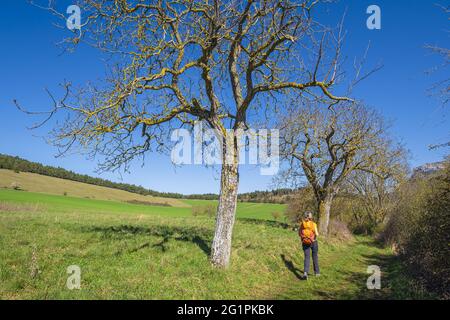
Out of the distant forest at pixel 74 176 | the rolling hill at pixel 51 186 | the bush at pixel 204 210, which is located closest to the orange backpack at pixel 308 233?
the bush at pixel 204 210

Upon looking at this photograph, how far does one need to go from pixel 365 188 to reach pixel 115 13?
127ft

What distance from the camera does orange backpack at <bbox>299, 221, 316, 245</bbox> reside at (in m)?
12.7

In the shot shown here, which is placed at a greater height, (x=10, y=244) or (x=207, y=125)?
(x=207, y=125)

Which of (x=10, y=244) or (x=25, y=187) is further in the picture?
(x=25, y=187)

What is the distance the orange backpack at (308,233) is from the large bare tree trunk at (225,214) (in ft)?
10.4

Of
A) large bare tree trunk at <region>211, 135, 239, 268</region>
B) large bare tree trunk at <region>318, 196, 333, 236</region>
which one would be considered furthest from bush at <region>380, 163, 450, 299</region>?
large bare tree trunk at <region>318, 196, 333, 236</region>

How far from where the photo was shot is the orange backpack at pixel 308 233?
1266 centimetres

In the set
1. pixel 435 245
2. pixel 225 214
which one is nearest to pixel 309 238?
pixel 225 214

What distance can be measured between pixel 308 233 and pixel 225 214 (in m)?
3.57

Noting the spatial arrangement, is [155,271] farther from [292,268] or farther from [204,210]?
[204,210]

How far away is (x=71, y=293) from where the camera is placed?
291 inches

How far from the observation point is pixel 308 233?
1273 cm

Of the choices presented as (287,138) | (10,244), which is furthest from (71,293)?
(287,138)

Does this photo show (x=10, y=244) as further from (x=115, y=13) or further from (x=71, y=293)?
(x=115, y=13)
